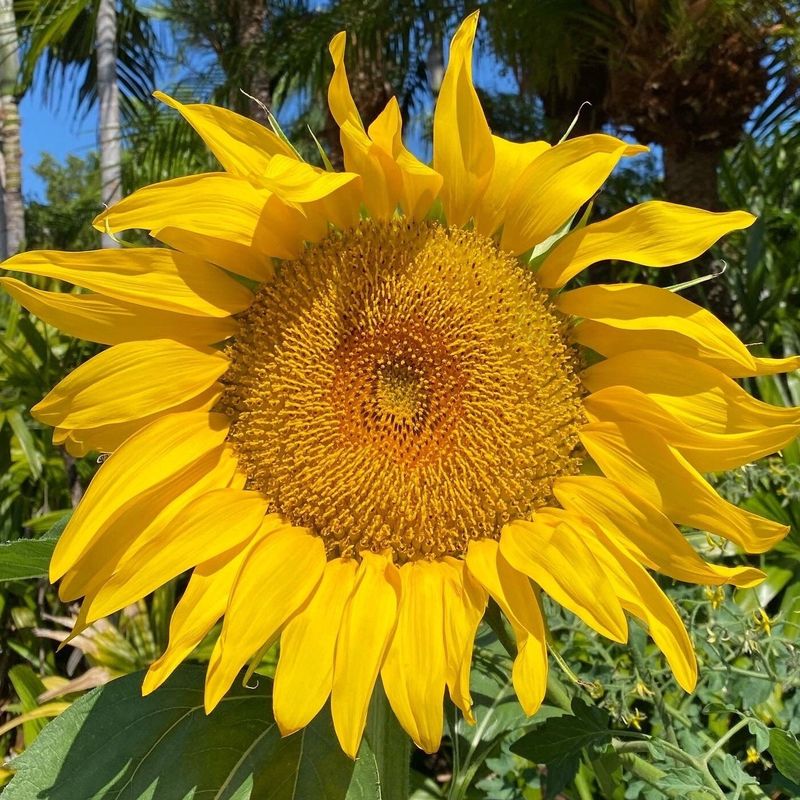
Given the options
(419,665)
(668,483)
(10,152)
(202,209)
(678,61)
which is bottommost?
(419,665)

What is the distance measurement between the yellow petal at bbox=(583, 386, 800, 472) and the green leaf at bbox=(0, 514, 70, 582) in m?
0.57

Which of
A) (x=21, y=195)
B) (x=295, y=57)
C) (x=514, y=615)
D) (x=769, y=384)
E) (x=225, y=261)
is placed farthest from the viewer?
(x=21, y=195)

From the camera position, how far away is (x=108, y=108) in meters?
6.18

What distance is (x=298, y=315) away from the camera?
840 millimetres

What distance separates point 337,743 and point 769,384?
2132 millimetres

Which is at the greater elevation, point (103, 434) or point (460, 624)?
point (103, 434)

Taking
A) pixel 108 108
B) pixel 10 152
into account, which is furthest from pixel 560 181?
pixel 10 152

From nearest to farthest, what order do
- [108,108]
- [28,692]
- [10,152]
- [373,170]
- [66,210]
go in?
[373,170], [28,692], [108,108], [10,152], [66,210]

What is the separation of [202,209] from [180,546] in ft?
1.02

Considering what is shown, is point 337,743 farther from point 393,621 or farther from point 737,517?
point 737,517

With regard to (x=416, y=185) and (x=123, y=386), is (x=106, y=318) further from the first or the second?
(x=416, y=185)

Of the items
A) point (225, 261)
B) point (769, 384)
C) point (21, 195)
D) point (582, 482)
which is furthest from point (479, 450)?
point (21, 195)

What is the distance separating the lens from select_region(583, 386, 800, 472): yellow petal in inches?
27.4

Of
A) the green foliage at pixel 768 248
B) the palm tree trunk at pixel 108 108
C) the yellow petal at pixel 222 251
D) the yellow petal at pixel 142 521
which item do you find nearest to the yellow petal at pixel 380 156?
the yellow petal at pixel 222 251
